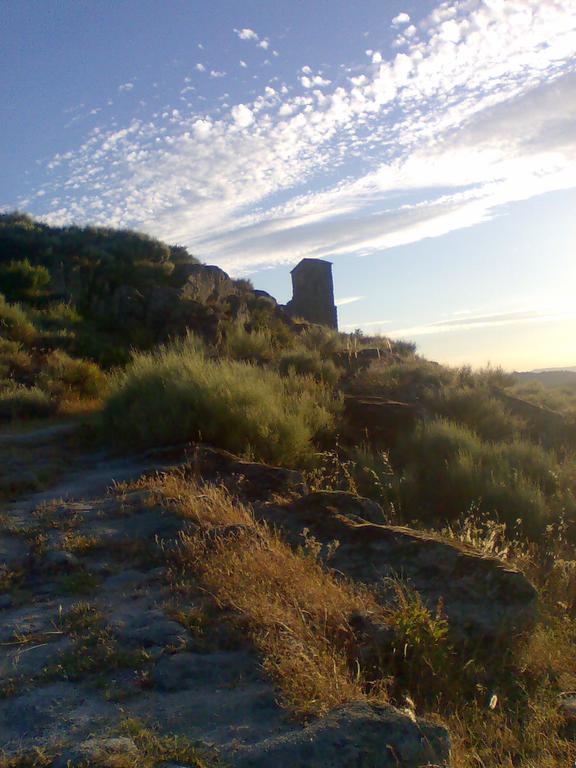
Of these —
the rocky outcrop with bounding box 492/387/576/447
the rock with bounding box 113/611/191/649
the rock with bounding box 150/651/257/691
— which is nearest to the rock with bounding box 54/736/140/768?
the rock with bounding box 150/651/257/691

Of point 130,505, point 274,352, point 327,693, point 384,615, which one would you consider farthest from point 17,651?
point 274,352

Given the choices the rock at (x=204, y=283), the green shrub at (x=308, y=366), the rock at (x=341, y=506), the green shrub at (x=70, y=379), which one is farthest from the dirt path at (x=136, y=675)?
the rock at (x=204, y=283)

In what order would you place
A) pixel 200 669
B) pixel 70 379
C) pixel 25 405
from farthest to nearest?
pixel 70 379
pixel 25 405
pixel 200 669

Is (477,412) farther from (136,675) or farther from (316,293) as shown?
(316,293)

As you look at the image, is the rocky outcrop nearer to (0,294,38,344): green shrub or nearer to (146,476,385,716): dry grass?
(146,476,385,716): dry grass

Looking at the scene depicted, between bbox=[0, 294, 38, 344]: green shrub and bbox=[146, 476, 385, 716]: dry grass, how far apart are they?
12.5 meters

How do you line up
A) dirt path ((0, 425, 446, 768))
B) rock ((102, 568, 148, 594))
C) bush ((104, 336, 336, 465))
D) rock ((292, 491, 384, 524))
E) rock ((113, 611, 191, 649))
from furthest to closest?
bush ((104, 336, 336, 465))
rock ((292, 491, 384, 524))
rock ((102, 568, 148, 594))
rock ((113, 611, 191, 649))
dirt path ((0, 425, 446, 768))

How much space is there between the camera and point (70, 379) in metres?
14.5

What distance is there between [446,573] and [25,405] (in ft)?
29.2

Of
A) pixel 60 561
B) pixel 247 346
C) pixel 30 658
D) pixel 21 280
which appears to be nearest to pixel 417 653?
pixel 30 658

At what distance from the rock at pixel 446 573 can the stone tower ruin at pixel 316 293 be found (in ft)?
79.6

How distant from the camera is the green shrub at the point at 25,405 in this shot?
12.1 meters

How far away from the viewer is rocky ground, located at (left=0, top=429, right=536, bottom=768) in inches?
124

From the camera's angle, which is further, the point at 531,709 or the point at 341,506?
the point at 341,506
